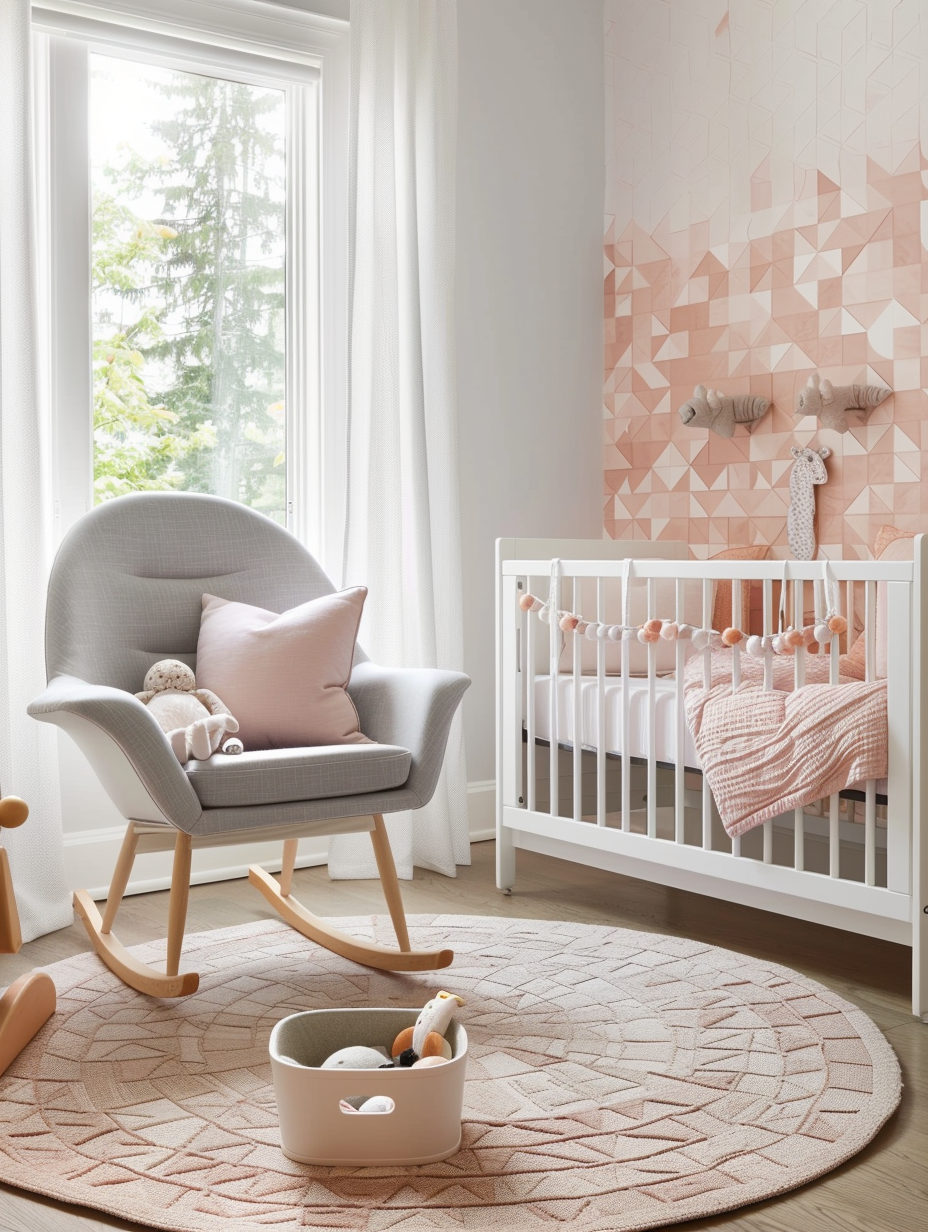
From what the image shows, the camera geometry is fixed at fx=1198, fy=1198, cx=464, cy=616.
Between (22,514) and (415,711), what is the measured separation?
0.98 m

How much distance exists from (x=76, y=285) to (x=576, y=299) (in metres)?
1.48

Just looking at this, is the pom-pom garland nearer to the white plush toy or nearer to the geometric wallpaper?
the geometric wallpaper

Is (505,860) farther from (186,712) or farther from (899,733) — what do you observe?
(899,733)

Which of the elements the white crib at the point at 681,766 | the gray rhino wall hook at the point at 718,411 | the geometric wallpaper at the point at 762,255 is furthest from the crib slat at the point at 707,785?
the gray rhino wall hook at the point at 718,411

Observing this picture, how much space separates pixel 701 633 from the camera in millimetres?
2246

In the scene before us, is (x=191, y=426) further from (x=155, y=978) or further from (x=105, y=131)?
(x=155, y=978)

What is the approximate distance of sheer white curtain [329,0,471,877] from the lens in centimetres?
299

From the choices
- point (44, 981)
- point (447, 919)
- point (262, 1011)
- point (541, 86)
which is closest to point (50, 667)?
point (44, 981)

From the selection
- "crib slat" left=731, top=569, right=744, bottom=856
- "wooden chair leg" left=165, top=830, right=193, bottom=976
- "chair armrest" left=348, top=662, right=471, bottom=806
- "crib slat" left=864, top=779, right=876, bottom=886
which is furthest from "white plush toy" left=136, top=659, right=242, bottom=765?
"crib slat" left=864, top=779, right=876, bottom=886

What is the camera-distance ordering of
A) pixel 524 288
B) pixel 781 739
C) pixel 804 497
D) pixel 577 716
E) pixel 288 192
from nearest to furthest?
pixel 781 739 < pixel 577 716 < pixel 804 497 < pixel 288 192 < pixel 524 288

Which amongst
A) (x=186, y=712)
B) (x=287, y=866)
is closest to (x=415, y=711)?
(x=186, y=712)

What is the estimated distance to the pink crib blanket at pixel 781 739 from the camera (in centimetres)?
195

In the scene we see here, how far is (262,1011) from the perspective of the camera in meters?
1.94

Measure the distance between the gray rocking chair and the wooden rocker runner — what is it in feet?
0.66
